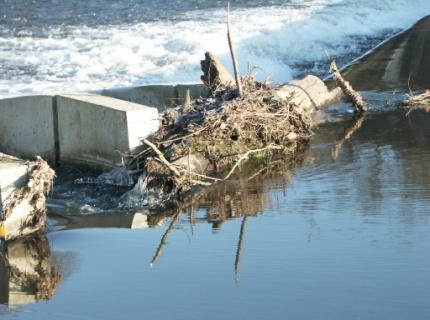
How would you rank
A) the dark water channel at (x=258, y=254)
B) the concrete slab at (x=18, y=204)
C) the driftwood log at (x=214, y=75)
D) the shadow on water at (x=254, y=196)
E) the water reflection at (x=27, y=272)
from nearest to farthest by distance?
the dark water channel at (x=258, y=254) < the water reflection at (x=27, y=272) < the shadow on water at (x=254, y=196) < the concrete slab at (x=18, y=204) < the driftwood log at (x=214, y=75)

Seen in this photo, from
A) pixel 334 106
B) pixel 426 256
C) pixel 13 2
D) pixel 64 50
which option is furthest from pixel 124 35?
pixel 426 256

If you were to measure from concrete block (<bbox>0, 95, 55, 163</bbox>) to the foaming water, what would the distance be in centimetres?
757

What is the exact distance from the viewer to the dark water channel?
709cm

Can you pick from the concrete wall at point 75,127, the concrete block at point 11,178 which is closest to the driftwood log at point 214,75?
the concrete wall at point 75,127

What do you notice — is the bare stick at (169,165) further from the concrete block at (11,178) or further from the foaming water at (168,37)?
the foaming water at (168,37)

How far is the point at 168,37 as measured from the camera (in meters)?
28.2

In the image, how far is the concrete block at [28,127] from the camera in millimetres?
12586

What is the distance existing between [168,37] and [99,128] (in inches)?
657

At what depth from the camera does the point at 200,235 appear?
884cm

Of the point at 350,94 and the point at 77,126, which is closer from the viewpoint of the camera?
the point at 77,126

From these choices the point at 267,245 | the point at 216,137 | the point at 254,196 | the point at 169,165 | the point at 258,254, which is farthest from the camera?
the point at 216,137

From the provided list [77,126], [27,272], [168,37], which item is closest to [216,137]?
[77,126]

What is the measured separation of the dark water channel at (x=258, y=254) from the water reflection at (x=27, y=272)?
0.07 feet

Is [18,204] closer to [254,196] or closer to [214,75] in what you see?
[254,196]
